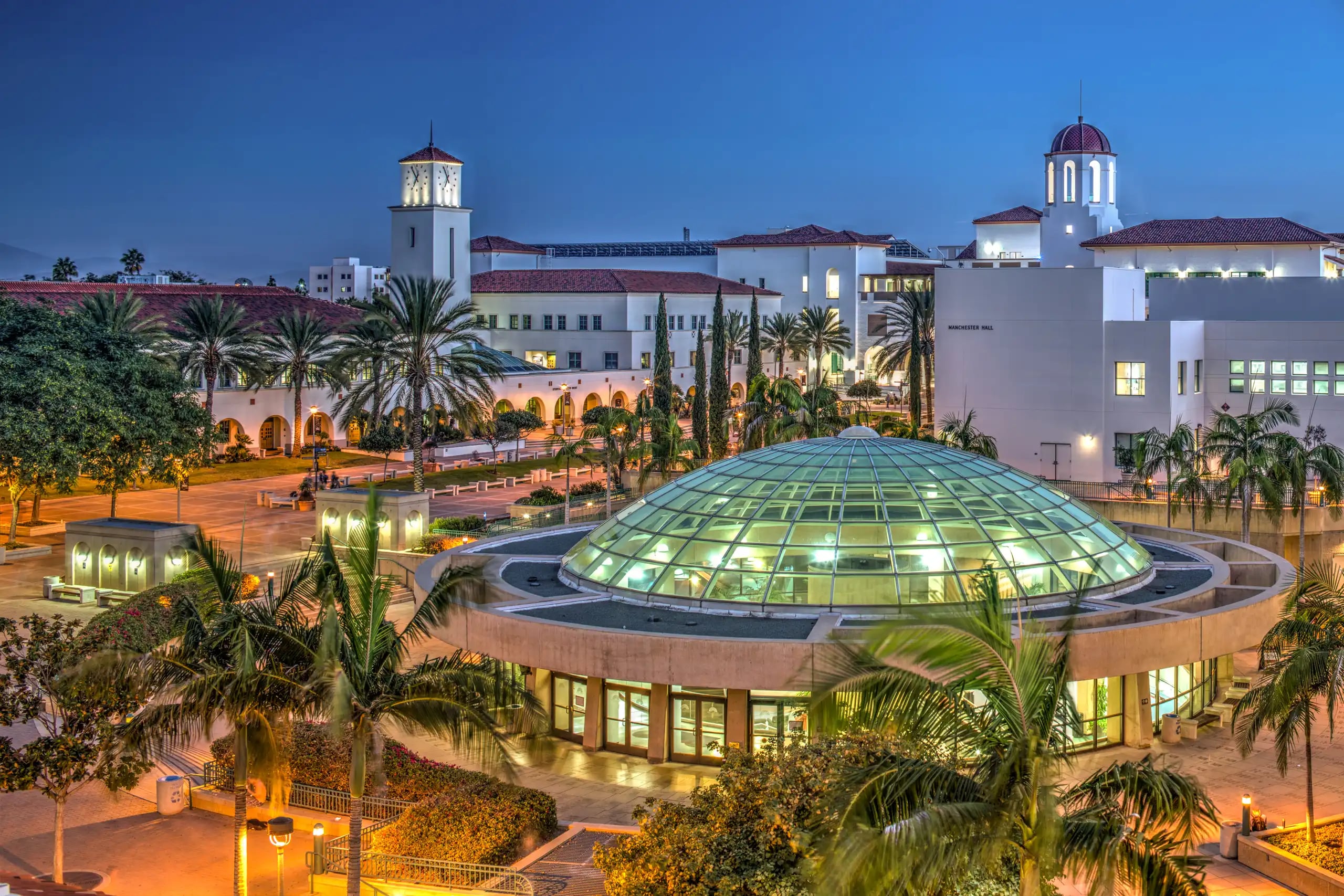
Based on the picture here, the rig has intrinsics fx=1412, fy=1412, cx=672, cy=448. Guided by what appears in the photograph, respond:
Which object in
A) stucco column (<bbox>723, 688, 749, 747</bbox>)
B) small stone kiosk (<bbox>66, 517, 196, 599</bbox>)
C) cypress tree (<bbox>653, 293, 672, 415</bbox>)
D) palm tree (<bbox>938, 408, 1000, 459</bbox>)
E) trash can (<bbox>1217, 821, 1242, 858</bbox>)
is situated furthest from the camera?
cypress tree (<bbox>653, 293, 672, 415</bbox>)

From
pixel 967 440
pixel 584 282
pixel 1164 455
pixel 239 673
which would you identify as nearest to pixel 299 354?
pixel 584 282

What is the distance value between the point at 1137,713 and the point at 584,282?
7666cm

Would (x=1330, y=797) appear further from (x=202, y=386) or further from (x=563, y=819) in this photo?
(x=202, y=386)

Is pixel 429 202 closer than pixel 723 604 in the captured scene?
No

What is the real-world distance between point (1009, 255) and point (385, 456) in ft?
190

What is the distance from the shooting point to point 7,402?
41.5m

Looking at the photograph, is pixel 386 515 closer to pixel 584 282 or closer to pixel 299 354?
pixel 299 354

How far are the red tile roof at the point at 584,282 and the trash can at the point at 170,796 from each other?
75872 millimetres

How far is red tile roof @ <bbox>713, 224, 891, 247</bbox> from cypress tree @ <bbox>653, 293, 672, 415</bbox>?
1361 inches

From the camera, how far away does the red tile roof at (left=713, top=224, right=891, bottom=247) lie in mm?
112625

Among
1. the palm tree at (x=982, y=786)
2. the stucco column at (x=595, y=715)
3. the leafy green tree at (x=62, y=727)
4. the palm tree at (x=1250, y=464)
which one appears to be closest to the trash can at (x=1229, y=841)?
the palm tree at (x=982, y=786)

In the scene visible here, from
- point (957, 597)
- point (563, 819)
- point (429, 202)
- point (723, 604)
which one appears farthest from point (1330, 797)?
point (429, 202)

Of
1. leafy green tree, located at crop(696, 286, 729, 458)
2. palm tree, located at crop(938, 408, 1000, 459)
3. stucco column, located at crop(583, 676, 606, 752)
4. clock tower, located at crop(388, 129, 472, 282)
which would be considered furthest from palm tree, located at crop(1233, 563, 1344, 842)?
clock tower, located at crop(388, 129, 472, 282)

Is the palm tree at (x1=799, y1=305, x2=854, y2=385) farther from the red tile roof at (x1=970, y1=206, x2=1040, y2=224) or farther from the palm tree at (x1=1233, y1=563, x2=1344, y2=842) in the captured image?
the palm tree at (x1=1233, y1=563, x2=1344, y2=842)
